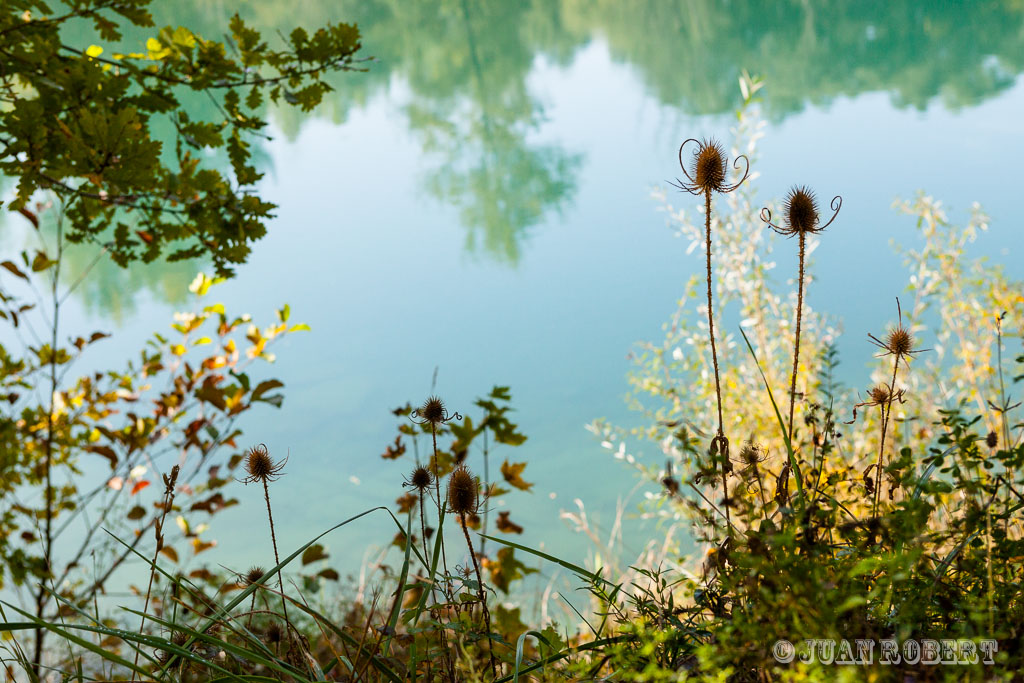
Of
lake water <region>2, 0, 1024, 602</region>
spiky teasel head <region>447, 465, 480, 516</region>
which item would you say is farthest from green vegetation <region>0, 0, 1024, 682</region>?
lake water <region>2, 0, 1024, 602</region>

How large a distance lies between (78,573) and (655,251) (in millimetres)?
5086

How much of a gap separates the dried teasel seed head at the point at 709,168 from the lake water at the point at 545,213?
2.68 m

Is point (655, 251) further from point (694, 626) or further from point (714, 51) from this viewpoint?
point (714, 51)

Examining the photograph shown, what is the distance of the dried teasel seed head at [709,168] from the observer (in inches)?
43.8

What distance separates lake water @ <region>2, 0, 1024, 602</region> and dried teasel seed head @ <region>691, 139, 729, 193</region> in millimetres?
2678

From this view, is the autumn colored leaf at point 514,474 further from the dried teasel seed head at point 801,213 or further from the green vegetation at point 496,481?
the dried teasel seed head at point 801,213

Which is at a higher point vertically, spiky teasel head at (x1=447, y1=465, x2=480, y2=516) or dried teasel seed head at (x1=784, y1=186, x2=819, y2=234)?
dried teasel seed head at (x1=784, y1=186, x2=819, y2=234)

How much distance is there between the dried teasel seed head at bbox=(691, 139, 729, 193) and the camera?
111cm

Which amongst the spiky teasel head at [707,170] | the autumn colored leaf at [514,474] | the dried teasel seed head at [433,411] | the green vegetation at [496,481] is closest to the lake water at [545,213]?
the green vegetation at [496,481]

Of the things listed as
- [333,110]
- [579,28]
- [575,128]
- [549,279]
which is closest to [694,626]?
[549,279]

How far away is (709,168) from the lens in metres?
1.12

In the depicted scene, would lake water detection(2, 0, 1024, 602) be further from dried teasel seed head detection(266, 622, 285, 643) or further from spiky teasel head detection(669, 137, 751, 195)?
dried teasel seed head detection(266, 622, 285, 643)

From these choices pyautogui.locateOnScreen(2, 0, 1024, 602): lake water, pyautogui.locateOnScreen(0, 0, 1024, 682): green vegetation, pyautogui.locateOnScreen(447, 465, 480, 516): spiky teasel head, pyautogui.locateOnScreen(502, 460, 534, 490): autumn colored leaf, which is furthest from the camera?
pyautogui.locateOnScreen(2, 0, 1024, 602): lake water

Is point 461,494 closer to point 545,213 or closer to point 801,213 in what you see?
point 801,213
